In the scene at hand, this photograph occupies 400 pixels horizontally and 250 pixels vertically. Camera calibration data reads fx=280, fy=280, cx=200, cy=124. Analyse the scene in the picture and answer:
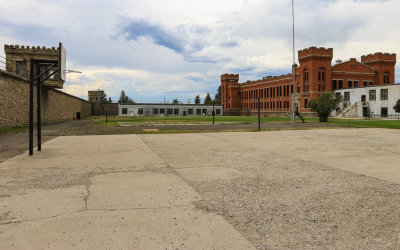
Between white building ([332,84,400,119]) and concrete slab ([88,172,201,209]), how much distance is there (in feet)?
192

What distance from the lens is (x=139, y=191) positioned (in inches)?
224

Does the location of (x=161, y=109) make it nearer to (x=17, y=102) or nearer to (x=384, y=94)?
(x=384, y=94)

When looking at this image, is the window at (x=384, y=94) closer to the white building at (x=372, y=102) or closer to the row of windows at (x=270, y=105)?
the white building at (x=372, y=102)

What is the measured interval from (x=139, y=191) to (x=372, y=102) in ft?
217

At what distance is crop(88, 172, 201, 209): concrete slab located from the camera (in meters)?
4.92

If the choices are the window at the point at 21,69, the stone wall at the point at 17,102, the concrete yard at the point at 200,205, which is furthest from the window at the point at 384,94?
the window at the point at 21,69

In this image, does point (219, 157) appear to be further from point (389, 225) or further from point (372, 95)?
point (372, 95)

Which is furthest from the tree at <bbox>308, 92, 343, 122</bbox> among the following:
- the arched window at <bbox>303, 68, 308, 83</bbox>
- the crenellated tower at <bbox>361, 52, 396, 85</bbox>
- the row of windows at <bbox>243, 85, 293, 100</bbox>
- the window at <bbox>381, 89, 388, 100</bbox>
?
the crenellated tower at <bbox>361, 52, 396, 85</bbox>

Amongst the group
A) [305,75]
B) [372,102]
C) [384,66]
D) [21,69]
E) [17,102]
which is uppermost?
[384,66]

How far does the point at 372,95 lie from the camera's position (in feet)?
196

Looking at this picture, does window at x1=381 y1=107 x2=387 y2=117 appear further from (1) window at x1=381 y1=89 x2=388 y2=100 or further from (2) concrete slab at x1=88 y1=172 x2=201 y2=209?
(2) concrete slab at x1=88 y1=172 x2=201 y2=209

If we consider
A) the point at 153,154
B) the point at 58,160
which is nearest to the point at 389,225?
the point at 153,154

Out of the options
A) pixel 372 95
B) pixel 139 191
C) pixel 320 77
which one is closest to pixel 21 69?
pixel 139 191

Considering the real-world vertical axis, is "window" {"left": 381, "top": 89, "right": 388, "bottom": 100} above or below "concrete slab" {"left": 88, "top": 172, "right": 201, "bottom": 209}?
above
